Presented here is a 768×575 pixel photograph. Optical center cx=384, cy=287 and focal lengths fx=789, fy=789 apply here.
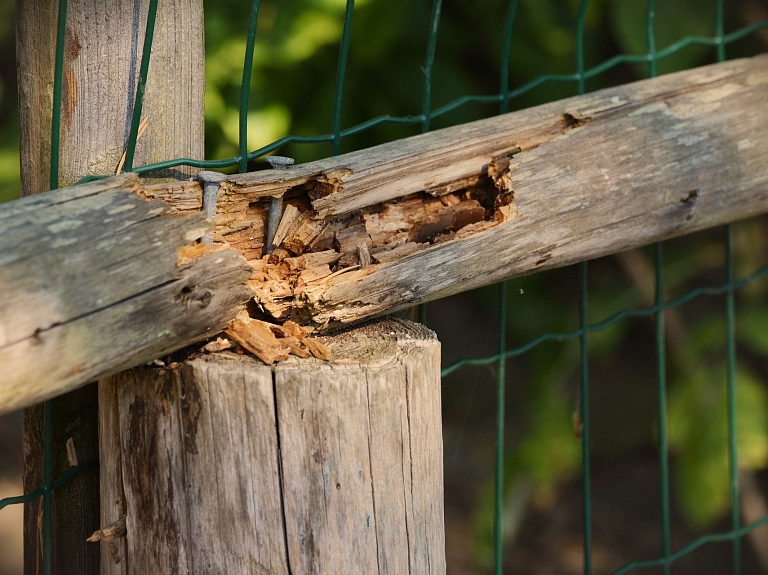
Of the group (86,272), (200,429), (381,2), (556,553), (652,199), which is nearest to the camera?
(86,272)

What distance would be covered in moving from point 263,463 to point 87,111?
496 millimetres

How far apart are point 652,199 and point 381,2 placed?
1.32 meters

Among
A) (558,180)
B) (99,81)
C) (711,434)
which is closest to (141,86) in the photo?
(99,81)

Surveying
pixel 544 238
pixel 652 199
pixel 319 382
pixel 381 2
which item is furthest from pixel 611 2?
pixel 319 382

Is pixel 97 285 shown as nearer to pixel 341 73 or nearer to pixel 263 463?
pixel 263 463

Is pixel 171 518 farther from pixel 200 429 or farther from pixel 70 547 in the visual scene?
pixel 70 547

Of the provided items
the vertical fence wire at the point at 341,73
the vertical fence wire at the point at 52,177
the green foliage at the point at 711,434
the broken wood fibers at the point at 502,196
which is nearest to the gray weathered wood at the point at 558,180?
the broken wood fibers at the point at 502,196

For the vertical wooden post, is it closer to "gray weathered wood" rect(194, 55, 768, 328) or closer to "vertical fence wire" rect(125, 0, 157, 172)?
"vertical fence wire" rect(125, 0, 157, 172)

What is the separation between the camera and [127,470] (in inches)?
37.9

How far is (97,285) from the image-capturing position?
81 cm

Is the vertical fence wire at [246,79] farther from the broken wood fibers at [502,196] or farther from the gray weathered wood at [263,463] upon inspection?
the gray weathered wood at [263,463]

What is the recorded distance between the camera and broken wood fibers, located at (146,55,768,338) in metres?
1.06

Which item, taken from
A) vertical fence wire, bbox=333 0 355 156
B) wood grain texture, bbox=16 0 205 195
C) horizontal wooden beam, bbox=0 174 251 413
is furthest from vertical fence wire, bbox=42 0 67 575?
vertical fence wire, bbox=333 0 355 156

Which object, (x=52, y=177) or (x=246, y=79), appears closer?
(x=52, y=177)
